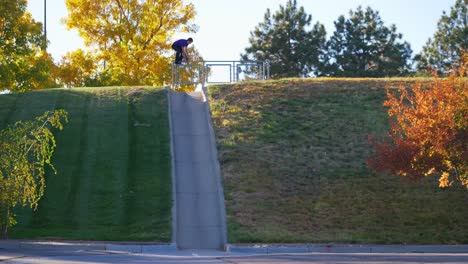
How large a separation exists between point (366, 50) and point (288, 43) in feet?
20.4

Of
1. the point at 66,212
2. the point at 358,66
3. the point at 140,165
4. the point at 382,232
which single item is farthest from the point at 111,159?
the point at 358,66

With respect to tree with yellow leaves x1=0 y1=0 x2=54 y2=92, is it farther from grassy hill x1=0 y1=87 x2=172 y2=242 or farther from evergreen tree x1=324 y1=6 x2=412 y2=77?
evergreen tree x1=324 y1=6 x2=412 y2=77

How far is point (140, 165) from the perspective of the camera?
27562mm

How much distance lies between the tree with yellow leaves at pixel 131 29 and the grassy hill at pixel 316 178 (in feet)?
52.0

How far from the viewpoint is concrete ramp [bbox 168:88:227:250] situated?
75.5ft

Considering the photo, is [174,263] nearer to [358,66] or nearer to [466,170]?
[466,170]

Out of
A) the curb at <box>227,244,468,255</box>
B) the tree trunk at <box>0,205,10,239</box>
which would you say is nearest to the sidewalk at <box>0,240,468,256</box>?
the curb at <box>227,244,468,255</box>

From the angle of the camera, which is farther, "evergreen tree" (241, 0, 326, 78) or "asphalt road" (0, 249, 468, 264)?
"evergreen tree" (241, 0, 326, 78)

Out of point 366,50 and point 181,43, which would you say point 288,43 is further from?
point 181,43

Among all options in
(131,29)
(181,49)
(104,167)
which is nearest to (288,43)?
(131,29)

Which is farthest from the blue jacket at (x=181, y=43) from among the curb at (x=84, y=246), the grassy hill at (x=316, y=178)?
the curb at (x=84, y=246)

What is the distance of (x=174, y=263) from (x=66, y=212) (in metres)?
7.93

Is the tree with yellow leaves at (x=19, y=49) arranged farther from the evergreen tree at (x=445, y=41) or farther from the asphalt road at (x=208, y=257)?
the evergreen tree at (x=445, y=41)

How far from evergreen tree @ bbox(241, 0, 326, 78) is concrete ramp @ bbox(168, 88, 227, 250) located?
33.3m
